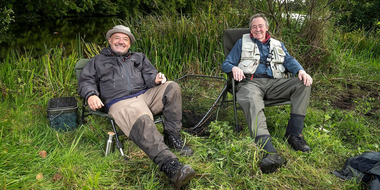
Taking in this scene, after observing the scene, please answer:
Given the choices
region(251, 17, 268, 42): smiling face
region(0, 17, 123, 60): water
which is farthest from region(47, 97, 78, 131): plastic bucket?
region(0, 17, 123, 60): water

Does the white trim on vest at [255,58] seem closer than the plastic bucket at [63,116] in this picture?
No

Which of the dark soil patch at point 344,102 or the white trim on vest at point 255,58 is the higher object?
the white trim on vest at point 255,58

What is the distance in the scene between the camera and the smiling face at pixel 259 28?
10.1 feet

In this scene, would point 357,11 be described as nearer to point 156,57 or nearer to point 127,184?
point 156,57

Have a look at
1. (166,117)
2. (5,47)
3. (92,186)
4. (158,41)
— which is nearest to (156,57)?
(158,41)

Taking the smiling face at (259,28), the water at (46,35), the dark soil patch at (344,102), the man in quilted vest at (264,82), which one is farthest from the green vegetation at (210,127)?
the water at (46,35)

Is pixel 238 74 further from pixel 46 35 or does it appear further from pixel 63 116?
pixel 46 35

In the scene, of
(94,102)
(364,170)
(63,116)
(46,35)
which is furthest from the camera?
(46,35)

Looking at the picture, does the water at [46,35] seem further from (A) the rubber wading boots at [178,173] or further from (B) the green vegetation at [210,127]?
(A) the rubber wading boots at [178,173]

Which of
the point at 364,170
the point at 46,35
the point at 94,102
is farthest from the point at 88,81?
the point at 46,35

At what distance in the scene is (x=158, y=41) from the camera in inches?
182

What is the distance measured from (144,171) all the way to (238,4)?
4044 millimetres

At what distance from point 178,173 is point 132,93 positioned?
3.66 ft

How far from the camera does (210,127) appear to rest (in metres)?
3.00
